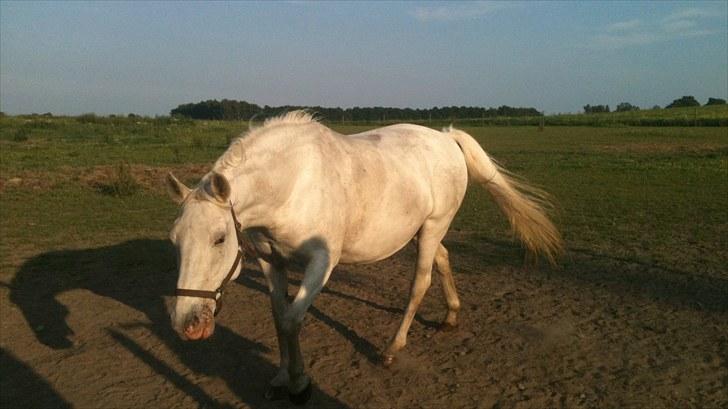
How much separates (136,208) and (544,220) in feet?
31.7

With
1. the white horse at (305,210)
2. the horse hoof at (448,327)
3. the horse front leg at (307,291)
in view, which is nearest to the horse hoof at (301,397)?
the white horse at (305,210)

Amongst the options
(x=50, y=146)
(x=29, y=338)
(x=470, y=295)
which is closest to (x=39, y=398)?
(x=29, y=338)

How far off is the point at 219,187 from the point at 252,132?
809 millimetres

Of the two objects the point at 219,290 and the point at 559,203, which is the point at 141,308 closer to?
the point at 219,290

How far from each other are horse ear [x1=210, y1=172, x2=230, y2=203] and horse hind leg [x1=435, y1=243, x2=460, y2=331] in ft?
9.23

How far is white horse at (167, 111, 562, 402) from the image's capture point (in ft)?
9.09

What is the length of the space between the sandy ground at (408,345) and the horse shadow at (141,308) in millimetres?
22

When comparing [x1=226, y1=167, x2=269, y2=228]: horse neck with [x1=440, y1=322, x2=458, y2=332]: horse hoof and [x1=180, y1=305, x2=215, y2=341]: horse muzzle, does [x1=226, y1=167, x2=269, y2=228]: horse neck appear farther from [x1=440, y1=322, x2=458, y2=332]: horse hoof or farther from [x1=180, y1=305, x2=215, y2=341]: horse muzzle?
[x1=440, y1=322, x2=458, y2=332]: horse hoof

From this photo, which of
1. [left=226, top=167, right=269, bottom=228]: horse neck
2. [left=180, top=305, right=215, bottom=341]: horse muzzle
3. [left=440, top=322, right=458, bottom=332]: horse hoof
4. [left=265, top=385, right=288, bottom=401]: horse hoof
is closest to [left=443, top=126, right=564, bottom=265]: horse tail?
[left=440, top=322, right=458, bottom=332]: horse hoof

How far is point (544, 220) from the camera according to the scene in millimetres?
5664

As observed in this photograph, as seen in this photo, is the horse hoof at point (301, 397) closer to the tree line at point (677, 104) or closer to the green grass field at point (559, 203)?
the green grass field at point (559, 203)

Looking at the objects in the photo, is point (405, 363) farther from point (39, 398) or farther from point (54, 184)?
point (54, 184)

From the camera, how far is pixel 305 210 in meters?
3.41

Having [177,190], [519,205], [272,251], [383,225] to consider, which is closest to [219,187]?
[177,190]
